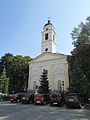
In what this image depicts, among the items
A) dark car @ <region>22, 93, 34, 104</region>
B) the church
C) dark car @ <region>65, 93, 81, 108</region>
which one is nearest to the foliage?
the church

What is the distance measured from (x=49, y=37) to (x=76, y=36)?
3209cm

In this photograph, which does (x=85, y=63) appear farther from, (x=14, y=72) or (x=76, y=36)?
(x=14, y=72)

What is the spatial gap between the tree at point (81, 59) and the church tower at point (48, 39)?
90.8ft

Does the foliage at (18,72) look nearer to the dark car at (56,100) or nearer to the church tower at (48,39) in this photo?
the church tower at (48,39)

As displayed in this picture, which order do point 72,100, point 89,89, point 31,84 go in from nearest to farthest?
point 72,100 < point 89,89 < point 31,84

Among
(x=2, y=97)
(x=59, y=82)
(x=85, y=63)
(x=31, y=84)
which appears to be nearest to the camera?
(x=85, y=63)

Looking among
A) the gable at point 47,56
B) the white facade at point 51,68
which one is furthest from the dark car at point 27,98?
the gable at point 47,56

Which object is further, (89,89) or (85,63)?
(89,89)

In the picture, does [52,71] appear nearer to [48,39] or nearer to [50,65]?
[50,65]

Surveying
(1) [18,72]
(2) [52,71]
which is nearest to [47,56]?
(2) [52,71]

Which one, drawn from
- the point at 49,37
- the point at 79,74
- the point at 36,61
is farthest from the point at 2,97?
the point at 49,37

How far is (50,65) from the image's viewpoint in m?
58.3

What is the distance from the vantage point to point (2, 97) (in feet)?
114

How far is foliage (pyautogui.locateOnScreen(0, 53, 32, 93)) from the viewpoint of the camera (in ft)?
200
